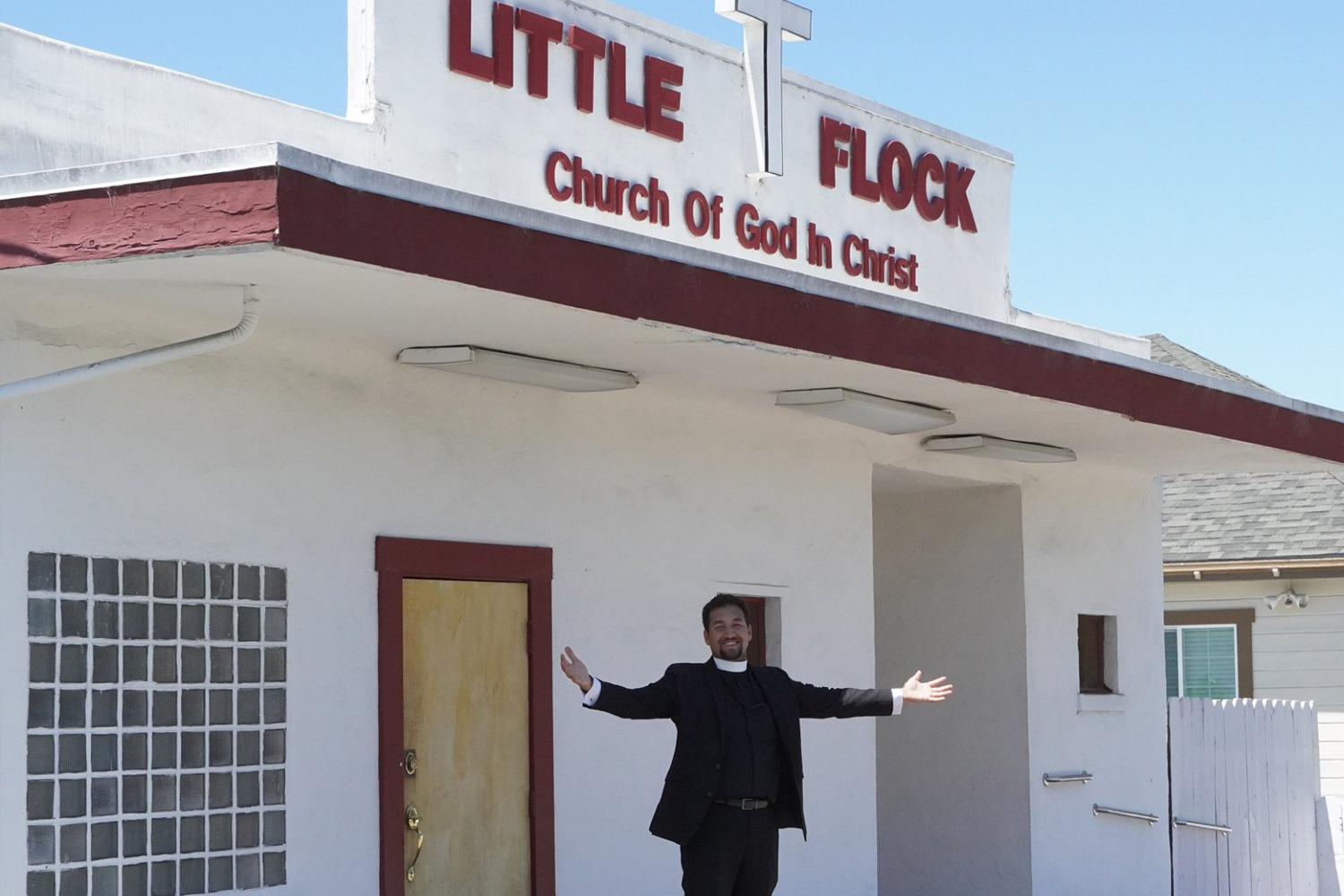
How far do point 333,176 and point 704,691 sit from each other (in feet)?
8.64

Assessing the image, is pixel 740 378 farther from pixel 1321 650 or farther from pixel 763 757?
pixel 1321 650

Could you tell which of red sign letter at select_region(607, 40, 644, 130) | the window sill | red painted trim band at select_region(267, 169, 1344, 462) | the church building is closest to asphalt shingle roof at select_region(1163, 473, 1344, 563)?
the window sill

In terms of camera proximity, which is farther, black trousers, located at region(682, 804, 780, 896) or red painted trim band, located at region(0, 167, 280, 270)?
black trousers, located at region(682, 804, 780, 896)

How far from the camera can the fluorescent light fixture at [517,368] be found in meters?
8.64

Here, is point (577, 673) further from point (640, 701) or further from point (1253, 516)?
point (1253, 516)

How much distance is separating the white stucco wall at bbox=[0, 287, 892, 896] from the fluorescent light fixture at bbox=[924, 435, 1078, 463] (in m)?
0.55

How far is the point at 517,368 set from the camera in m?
8.83

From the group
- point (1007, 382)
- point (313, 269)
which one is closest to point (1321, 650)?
point (1007, 382)

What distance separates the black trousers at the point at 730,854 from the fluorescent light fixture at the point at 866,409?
116 inches

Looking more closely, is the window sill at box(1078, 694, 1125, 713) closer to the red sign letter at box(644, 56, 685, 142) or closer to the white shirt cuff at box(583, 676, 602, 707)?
the red sign letter at box(644, 56, 685, 142)

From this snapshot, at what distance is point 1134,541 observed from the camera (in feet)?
47.4

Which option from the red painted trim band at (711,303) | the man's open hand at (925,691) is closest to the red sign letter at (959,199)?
the red painted trim band at (711,303)

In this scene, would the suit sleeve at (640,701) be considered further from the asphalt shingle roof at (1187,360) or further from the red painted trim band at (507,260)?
the asphalt shingle roof at (1187,360)

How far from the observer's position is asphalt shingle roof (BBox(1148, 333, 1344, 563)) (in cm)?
1934
